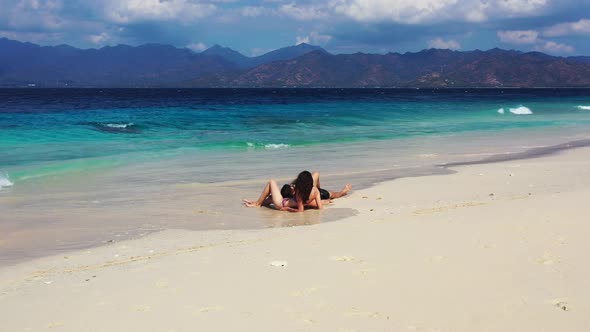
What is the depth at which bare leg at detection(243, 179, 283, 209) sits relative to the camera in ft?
34.4

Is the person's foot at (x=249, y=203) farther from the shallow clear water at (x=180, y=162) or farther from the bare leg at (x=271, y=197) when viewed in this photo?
the shallow clear water at (x=180, y=162)

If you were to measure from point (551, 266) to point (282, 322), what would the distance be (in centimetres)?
284

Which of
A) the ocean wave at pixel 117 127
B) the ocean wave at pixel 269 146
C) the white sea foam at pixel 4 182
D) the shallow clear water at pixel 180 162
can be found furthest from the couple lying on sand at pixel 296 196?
the ocean wave at pixel 117 127

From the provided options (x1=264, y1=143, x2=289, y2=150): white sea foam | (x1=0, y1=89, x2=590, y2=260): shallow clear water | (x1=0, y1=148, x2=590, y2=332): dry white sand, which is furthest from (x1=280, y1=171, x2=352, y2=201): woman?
(x1=264, y1=143, x2=289, y2=150): white sea foam

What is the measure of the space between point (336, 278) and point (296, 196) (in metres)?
4.79

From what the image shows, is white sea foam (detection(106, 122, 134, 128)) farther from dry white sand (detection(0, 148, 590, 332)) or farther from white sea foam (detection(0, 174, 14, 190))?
dry white sand (detection(0, 148, 590, 332))

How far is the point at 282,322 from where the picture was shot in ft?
15.3

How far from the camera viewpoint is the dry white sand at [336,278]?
470 cm

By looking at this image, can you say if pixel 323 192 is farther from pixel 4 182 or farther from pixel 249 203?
pixel 4 182

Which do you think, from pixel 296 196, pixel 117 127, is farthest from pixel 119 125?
pixel 296 196

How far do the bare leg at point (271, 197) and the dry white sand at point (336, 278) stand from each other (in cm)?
191

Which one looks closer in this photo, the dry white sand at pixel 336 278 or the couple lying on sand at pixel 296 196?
the dry white sand at pixel 336 278

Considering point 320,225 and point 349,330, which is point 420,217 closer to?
point 320,225

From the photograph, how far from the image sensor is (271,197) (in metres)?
10.8
